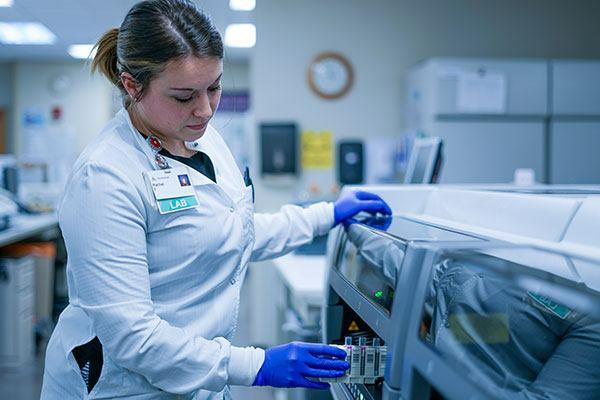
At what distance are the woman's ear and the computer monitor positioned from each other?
0.78m

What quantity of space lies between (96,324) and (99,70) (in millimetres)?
500

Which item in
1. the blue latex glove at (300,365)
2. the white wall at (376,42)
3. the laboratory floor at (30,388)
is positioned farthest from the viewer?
the white wall at (376,42)

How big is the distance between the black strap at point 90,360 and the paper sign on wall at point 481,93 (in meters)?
2.52

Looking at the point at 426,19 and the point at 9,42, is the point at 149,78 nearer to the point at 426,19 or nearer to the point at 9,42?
the point at 426,19

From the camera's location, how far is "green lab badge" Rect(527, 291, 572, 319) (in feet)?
2.44

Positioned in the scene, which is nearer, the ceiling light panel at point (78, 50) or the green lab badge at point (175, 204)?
the green lab badge at point (175, 204)

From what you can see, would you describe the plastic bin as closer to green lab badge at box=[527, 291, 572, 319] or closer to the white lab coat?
the white lab coat

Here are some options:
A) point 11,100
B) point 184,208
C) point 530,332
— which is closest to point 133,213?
point 184,208

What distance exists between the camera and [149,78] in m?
1.05

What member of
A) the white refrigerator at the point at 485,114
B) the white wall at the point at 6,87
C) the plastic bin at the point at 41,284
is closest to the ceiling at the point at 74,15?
the white wall at the point at 6,87

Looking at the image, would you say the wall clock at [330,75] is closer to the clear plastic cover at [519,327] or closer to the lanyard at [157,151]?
the lanyard at [157,151]

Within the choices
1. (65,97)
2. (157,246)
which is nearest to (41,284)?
(157,246)

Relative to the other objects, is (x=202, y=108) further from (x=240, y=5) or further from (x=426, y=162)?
(x=240, y=5)

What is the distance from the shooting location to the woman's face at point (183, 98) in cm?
105
